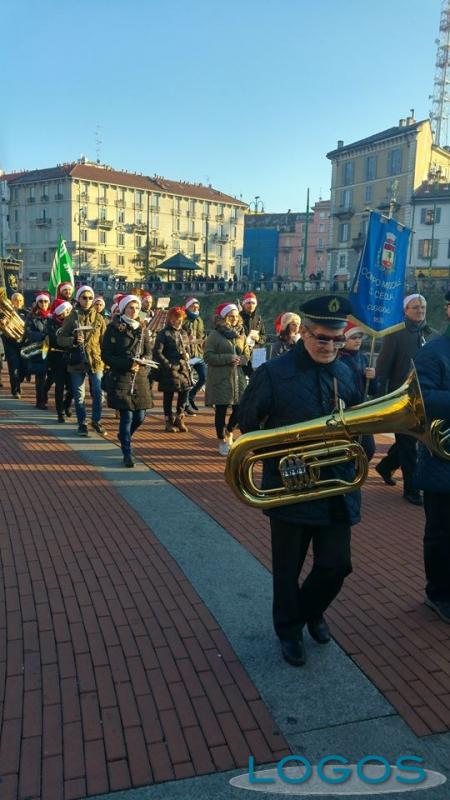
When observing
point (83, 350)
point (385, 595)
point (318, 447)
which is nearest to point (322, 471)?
point (318, 447)

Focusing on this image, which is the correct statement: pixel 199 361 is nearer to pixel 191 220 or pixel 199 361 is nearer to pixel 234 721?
pixel 234 721

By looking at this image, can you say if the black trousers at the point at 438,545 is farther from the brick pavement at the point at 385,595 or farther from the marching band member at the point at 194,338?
the marching band member at the point at 194,338

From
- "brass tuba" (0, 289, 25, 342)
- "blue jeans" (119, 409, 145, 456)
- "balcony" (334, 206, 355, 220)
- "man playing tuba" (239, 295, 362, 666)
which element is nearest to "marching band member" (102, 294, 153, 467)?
"blue jeans" (119, 409, 145, 456)

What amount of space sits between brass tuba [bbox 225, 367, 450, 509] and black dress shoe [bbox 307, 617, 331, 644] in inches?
34.3

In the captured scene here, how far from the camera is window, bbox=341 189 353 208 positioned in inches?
2574

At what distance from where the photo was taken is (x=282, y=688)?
3.29 metres

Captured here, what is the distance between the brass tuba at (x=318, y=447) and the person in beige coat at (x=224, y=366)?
4827mm

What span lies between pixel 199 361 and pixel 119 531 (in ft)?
18.8

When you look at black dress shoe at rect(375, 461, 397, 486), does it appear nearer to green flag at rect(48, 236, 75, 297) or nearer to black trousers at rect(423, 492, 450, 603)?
black trousers at rect(423, 492, 450, 603)

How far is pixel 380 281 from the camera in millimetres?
7258

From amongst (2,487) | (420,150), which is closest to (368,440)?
(2,487)

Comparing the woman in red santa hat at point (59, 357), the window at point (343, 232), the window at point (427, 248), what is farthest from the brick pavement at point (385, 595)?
the window at point (343, 232)

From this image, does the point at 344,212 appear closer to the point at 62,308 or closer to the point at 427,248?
the point at 427,248

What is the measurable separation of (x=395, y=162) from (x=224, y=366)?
5800cm
